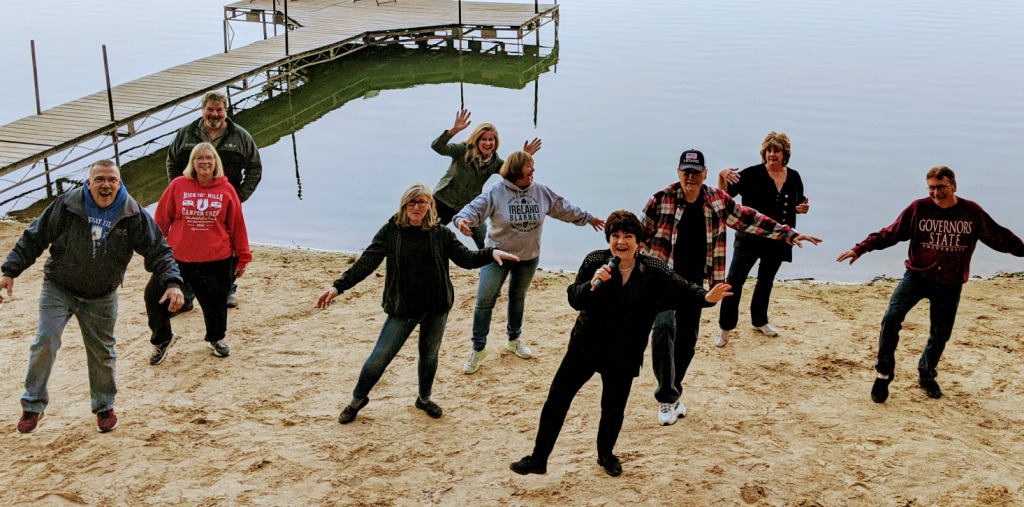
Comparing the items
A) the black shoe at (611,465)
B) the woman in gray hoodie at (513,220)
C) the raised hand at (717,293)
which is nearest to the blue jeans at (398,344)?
the woman in gray hoodie at (513,220)

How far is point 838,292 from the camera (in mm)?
9633

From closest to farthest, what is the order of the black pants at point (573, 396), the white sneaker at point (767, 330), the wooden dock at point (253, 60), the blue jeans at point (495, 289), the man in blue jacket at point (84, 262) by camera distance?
the black pants at point (573, 396) → the man in blue jacket at point (84, 262) → the blue jeans at point (495, 289) → the white sneaker at point (767, 330) → the wooden dock at point (253, 60)

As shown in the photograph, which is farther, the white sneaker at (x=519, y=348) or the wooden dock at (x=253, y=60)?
the wooden dock at (x=253, y=60)

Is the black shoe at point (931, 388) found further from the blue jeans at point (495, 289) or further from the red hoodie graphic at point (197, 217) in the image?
the red hoodie graphic at point (197, 217)

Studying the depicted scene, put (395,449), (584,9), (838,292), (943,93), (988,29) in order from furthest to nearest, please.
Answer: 1. (584,9)
2. (988,29)
3. (943,93)
4. (838,292)
5. (395,449)

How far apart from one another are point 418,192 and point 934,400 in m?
3.81

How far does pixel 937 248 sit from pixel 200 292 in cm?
508

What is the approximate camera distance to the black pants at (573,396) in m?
5.39

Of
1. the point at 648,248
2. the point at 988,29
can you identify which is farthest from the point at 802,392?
the point at 988,29

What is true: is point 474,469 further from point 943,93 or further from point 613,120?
point 943,93

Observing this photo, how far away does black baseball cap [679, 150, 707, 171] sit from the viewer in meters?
6.08

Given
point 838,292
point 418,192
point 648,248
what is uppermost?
point 418,192

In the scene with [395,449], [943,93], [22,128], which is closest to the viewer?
[395,449]

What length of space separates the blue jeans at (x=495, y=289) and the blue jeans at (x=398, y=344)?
0.83 metres
